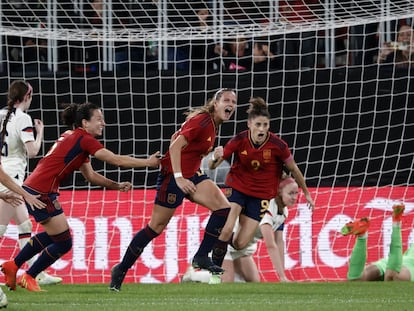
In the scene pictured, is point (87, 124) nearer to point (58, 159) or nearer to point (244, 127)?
point (58, 159)

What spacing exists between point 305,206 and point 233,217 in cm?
199

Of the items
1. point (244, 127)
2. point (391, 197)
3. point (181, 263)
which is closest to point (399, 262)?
point (391, 197)

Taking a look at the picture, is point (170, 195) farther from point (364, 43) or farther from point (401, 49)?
point (364, 43)

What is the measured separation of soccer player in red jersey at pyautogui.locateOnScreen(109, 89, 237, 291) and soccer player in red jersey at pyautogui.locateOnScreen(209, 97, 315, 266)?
2.39 ft

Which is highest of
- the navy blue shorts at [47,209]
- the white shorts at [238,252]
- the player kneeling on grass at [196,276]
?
the navy blue shorts at [47,209]

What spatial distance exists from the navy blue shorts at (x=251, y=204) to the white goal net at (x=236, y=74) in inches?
78.9

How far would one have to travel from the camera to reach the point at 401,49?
1439 cm

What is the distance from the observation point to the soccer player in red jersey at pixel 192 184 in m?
9.90

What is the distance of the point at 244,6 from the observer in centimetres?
1482

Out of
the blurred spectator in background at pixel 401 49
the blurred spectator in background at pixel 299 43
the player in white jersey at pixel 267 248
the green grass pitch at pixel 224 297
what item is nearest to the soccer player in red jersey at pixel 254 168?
the player in white jersey at pixel 267 248

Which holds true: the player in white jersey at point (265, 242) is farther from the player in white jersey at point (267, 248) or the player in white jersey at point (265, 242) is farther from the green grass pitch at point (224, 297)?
the green grass pitch at point (224, 297)

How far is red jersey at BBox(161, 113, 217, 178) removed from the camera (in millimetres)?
10023

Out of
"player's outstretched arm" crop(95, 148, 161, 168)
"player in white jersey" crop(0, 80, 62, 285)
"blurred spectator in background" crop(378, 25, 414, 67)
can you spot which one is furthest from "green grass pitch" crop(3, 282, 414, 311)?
"blurred spectator in background" crop(378, 25, 414, 67)

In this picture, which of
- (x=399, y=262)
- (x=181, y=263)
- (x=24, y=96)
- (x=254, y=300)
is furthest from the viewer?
(x=181, y=263)
